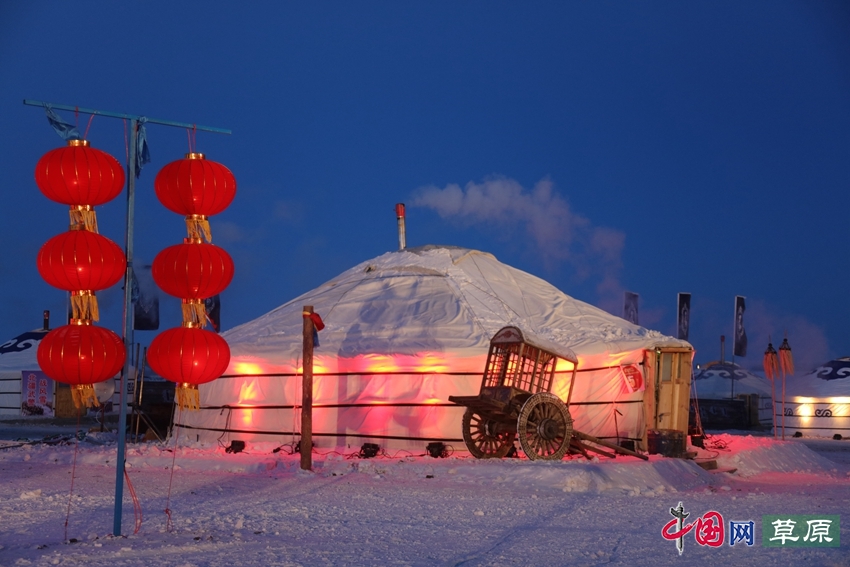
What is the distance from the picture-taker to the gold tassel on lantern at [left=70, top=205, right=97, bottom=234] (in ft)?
18.9

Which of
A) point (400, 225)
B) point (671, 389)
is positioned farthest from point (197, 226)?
point (400, 225)

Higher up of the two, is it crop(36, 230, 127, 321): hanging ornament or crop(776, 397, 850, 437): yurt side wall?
crop(36, 230, 127, 321): hanging ornament

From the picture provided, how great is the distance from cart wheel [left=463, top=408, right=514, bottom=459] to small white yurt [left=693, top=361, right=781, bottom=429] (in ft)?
36.5

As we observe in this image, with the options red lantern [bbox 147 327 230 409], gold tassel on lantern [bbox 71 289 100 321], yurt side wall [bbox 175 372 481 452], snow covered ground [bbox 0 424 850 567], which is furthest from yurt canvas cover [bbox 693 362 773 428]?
gold tassel on lantern [bbox 71 289 100 321]

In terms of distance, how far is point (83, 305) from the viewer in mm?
5715

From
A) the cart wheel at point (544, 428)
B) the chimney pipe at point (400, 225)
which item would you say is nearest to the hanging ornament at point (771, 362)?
the chimney pipe at point (400, 225)

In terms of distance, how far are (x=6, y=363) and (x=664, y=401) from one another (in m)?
17.8

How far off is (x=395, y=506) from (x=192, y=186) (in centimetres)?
292

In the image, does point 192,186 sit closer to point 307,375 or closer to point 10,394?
point 307,375

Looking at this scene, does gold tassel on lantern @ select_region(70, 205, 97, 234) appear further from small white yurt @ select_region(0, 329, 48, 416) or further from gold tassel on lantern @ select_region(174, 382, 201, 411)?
small white yurt @ select_region(0, 329, 48, 416)

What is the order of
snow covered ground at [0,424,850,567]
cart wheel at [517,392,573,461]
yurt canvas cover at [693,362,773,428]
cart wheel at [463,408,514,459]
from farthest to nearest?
yurt canvas cover at [693,362,773,428]
cart wheel at [463,408,514,459]
cart wheel at [517,392,573,461]
snow covered ground at [0,424,850,567]

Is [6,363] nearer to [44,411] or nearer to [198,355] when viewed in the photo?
[44,411]

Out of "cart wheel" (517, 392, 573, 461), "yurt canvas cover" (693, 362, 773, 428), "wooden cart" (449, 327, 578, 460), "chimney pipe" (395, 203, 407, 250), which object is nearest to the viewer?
"cart wheel" (517, 392, 573, 461)

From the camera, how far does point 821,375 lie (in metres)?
20.5
